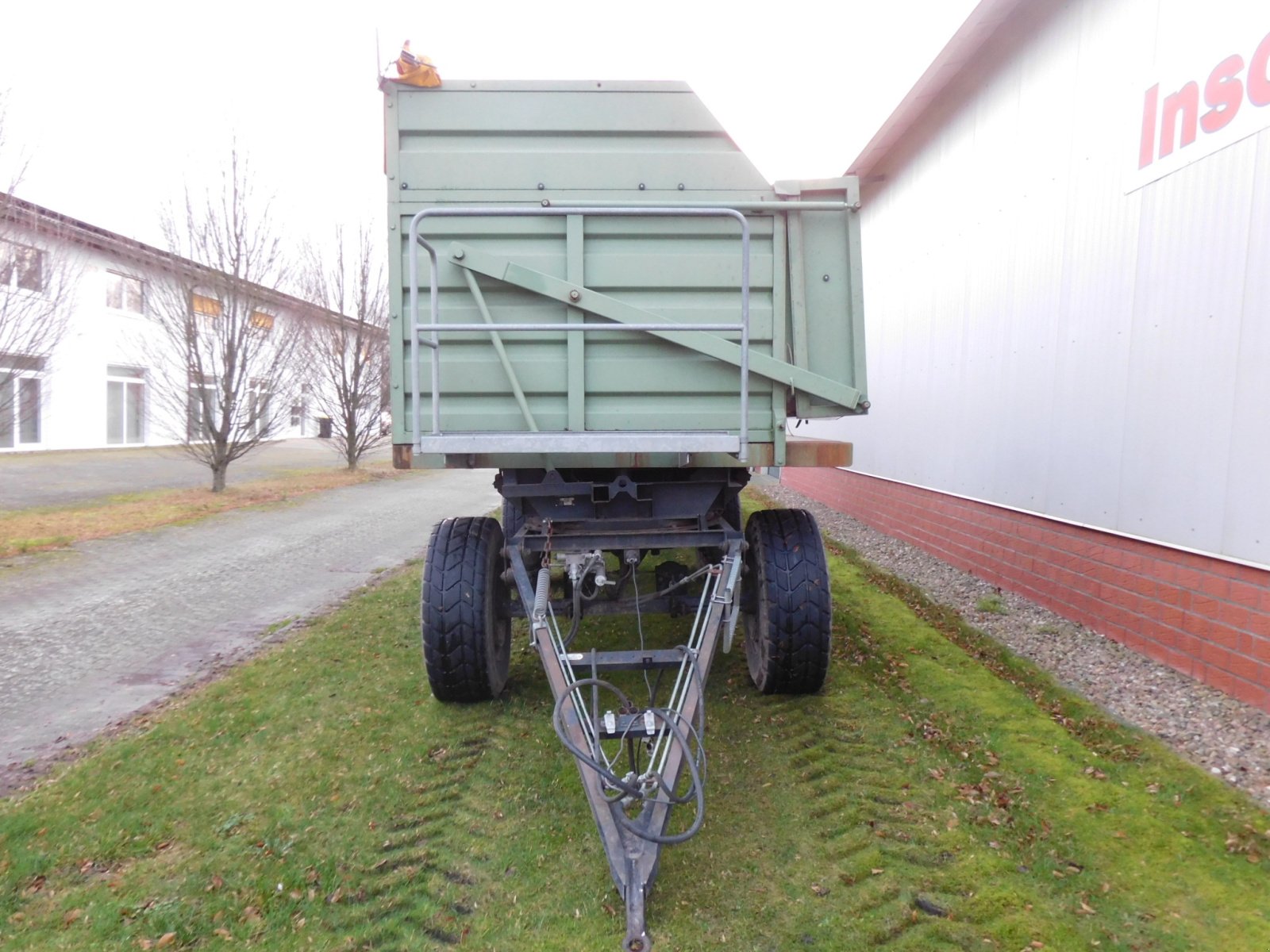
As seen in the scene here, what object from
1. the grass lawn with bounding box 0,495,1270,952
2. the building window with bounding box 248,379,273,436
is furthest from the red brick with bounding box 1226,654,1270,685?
the building window with bounding box 248,379,273,436

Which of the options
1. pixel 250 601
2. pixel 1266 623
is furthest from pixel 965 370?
pixel 250 601

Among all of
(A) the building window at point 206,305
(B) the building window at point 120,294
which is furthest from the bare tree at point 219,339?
(B) the building window at point 120,294

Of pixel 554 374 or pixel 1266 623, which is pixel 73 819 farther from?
pixel 1266 623

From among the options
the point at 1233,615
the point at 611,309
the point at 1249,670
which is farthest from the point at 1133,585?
the point at 611,309

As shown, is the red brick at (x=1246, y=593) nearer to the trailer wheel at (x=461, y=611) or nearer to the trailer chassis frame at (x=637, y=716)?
the trailer chassis frame at (x=637, y=716)

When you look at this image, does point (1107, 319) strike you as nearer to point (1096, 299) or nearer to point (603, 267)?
point (1096, 299)

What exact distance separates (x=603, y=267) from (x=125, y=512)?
1052cm

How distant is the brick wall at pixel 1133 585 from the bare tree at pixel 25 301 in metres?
9.84

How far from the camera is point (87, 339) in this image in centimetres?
2134

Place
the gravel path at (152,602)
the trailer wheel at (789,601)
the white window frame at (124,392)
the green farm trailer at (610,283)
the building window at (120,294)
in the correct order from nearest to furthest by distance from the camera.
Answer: the green farm trailer at (610,283)
the trailer wheel at (789,601)
the gravel path at (152,602)
the building window at (120,294)
the white window frame at (124,392)

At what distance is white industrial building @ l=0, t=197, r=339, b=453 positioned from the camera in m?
9.00

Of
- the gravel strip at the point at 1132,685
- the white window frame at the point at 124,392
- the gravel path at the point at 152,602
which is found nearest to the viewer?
the gravel strip at the point at 1132,685

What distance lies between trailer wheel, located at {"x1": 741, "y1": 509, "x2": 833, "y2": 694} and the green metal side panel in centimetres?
81

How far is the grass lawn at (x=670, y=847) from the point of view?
8.50ft
